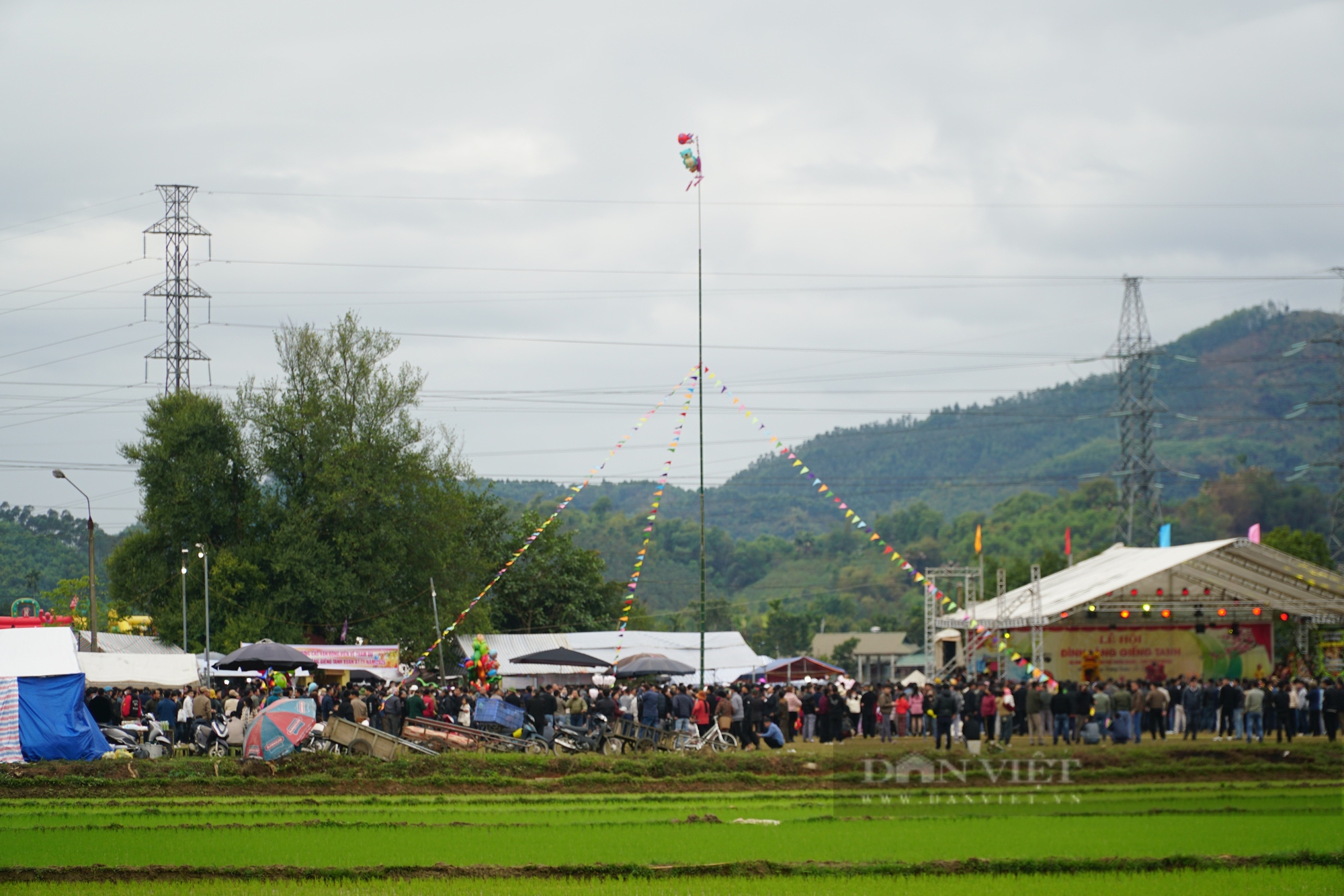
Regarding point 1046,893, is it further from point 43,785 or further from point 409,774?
point 43,785

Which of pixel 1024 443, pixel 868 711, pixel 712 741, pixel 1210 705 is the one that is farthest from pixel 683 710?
pixel 1024 443

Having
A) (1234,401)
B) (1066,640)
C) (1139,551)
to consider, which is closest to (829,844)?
(1066,640)

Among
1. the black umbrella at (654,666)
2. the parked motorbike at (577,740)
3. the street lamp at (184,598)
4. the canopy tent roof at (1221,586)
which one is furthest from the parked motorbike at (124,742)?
the canopy tent roof at (1221,586)

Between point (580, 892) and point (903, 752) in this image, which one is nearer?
point (580, 892)

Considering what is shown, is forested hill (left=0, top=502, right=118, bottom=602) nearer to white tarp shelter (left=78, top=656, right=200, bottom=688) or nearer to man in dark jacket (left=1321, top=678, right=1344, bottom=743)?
white tarp shelter (left=78, top=656, right=200, bottom=688)

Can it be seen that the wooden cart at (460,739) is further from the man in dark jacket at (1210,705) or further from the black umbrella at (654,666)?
the man in dark jacket at (1210,705)

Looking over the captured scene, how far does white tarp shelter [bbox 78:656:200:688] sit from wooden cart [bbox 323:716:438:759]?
1016 centimetres

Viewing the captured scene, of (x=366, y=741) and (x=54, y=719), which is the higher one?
(x=54, y=719)

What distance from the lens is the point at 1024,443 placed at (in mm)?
184625

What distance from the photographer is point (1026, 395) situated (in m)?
200

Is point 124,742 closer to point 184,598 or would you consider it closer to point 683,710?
point 683,710

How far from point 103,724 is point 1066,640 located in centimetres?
2460

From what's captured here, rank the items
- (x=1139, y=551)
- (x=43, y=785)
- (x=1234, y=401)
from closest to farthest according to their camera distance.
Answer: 1. (x=43, y=785)
2. (x=1139, y=551)
3. (x=1234, y=401)

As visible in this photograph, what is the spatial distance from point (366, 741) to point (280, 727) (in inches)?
65.4
